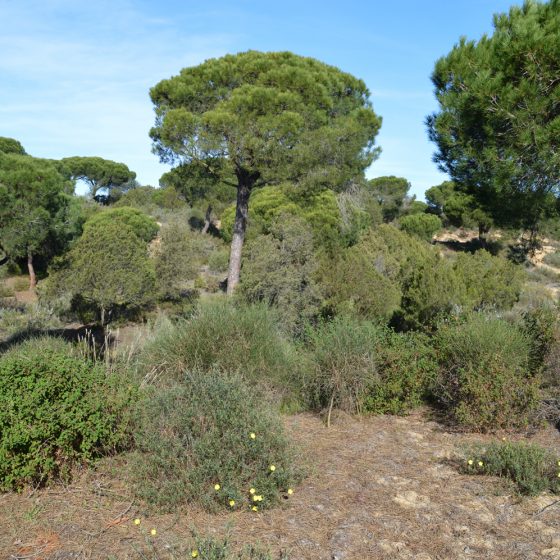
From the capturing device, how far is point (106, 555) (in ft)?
11.2

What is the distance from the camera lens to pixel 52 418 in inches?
166

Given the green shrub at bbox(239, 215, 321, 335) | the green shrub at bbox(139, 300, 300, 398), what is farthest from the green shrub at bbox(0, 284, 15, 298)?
the green shrub at bbox(139, 300, 300, 398)

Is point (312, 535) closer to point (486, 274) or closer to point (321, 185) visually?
point (321, 185)

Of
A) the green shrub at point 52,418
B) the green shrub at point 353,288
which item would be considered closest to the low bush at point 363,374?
the green shrub at point 52,418

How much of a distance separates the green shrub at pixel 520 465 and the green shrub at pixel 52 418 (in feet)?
10.1

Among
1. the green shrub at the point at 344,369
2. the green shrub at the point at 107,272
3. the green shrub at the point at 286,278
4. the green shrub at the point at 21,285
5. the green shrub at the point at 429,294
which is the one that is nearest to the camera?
the green shrub at the point at 344,369

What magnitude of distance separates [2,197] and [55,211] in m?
2.18

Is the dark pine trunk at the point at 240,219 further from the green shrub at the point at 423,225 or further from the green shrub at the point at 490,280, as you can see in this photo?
the green shrub at the point at 423,225

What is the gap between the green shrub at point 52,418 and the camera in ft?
13.6

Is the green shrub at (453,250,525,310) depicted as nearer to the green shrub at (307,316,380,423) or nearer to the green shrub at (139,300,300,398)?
the green shrub at (307,316,380,423)

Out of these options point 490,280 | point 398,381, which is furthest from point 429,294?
point 398,381

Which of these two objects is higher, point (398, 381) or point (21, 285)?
point (398, 381)

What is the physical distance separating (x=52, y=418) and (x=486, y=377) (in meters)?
4.45

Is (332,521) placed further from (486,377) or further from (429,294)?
(429,294)
